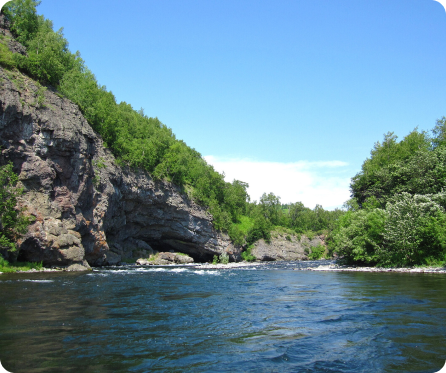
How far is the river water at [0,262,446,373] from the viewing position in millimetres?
7730

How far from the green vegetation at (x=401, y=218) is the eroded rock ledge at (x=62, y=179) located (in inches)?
1237

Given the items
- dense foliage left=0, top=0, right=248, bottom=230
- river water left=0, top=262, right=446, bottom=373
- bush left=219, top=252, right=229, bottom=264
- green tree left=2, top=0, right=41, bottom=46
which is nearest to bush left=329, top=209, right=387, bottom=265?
river water left=0, top=262, right=446, bottom=373

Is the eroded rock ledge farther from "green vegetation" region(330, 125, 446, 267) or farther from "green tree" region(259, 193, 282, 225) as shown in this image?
"green tree" region(259, 193, 282, 225)

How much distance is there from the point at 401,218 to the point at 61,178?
37.2 m

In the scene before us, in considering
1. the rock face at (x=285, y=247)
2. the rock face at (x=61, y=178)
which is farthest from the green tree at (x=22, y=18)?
the rock face at (x=285, y=247)

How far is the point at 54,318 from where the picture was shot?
38.4 ft

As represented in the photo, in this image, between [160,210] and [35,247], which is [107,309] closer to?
[35,247]

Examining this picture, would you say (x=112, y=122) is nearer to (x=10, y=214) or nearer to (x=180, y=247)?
(x=10, y=214)

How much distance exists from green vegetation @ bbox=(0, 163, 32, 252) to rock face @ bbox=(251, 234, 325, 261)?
6222 centimetres

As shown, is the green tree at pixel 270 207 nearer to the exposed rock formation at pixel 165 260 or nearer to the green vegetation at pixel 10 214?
the exposed rock formation at pixel 165 260

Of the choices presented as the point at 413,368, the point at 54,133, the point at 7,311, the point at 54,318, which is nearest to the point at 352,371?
the point at 413,368

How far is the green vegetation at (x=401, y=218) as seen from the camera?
33.1 meters

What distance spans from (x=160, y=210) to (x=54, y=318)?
47660 millimetres

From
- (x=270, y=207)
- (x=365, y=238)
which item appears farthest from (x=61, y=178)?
(x=270, y=207)
